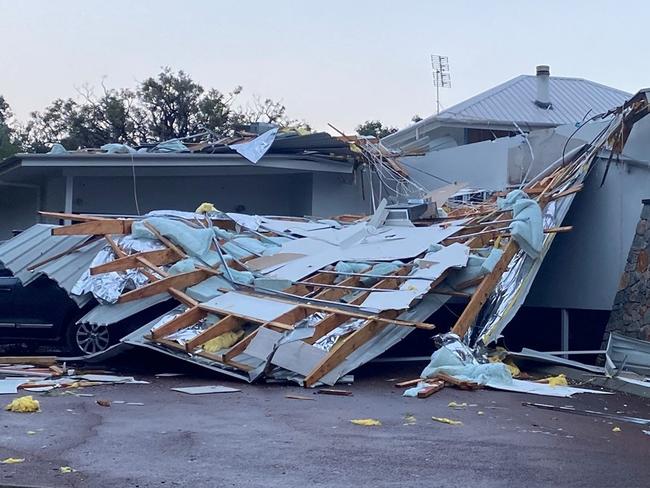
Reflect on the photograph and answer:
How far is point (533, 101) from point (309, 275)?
1600 cm

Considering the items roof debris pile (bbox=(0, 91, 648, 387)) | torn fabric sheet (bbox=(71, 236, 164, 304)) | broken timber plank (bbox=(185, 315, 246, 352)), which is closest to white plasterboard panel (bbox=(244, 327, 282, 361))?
roof debris pile (bbox=(0, 91, 648, 387))

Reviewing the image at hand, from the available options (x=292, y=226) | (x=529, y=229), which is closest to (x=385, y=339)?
(x=529, y=229)

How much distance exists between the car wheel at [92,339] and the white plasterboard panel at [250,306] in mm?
1862

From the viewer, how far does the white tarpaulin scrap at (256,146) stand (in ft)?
65.5

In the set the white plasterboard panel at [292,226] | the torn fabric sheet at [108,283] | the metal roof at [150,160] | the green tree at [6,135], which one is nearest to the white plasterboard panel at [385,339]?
the torn fabric sheet at [108,283]

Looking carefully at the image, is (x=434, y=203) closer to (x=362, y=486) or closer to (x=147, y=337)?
(x=147, y=337)

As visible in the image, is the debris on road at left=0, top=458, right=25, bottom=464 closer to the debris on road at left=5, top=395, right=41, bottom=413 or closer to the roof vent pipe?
the debris on road at left=5, top=395, right=41, bottom=413

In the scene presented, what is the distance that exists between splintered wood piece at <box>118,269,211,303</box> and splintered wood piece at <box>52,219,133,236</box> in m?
1.87

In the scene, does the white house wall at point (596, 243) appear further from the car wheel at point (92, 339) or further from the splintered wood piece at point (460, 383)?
the car wheel at point (92, 339)

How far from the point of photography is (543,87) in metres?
27.7

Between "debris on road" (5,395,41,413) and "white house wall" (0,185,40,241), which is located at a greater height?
"white house wall" (0,185,40,241)

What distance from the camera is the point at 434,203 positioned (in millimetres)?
17938

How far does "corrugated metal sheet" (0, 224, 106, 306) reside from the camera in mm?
13908

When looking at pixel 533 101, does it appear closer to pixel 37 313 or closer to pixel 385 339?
pixel 385 339
